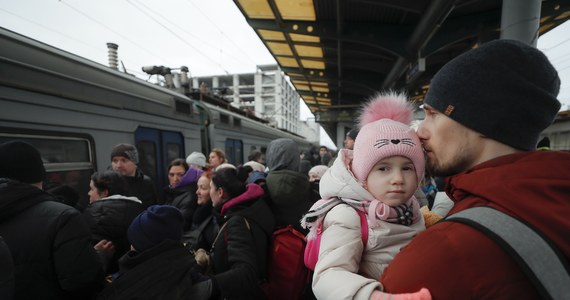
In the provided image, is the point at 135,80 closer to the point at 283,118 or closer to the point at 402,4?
the point at 402,4

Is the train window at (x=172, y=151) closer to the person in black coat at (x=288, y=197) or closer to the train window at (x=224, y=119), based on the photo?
the train window at (x=224, y=119)

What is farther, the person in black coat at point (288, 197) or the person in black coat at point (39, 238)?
the person in black coat at point (288, 197)

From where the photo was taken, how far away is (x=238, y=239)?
70.0 inches

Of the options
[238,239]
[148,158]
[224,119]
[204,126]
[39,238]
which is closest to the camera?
[39,238]

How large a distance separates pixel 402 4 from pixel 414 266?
4269 mm

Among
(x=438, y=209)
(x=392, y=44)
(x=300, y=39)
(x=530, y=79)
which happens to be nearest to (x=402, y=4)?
(x=392, y=44)

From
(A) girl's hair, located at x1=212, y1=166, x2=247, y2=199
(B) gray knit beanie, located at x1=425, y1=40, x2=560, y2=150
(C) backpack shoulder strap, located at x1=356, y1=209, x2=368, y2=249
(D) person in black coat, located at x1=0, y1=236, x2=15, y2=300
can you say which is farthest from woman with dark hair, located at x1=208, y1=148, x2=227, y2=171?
(B) gray knit beanie, located at x1=425, y1=40, x2=560, y2=150

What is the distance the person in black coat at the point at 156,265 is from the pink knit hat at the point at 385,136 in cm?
107

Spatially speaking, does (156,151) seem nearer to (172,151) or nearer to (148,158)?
(148,158)

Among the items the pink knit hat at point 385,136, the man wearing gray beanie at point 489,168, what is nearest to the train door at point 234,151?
the pink knit hat at point 385,136

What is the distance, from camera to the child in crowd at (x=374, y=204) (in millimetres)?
1060

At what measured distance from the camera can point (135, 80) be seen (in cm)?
421

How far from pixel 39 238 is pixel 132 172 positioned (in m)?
1.90

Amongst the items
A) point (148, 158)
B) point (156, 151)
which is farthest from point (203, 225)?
point (156, 151)
